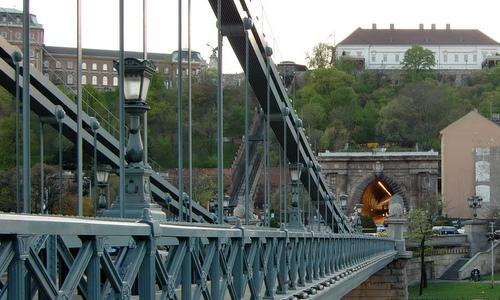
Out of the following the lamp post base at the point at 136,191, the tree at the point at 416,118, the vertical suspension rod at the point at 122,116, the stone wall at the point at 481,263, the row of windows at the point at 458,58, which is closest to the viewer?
the vertical suspension rod at the point at 122,116

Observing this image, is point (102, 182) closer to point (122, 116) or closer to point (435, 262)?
point (122, 116)

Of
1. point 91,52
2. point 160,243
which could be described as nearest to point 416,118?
point 91,52

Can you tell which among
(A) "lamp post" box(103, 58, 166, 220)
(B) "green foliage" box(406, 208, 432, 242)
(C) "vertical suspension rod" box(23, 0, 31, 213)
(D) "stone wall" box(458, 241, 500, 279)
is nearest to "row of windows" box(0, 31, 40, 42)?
(A) "lamp post" box(103, 58, 166, 220)

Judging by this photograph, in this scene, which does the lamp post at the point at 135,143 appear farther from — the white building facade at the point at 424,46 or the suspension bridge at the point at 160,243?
the white building facade at the point at 424,46

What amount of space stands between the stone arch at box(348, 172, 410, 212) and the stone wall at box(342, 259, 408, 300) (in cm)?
6143

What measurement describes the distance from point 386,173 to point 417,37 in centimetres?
8409

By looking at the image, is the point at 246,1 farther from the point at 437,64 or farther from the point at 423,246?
the point at 437,64

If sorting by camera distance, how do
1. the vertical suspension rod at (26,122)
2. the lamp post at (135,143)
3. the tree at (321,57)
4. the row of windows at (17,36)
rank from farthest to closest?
1. the tree at (321,57)
2. the row of windows at (17,36)
3. the lamp post at (135,143)
4. the vertical suspension rod at (26,122)

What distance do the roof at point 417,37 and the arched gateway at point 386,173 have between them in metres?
75.6

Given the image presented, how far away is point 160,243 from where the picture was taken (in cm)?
737

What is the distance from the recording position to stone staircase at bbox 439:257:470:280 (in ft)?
251

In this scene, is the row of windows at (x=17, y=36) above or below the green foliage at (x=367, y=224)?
above

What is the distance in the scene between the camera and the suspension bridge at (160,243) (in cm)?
537

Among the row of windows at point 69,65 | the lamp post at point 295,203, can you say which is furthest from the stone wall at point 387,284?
the row of windows at point 69,65
